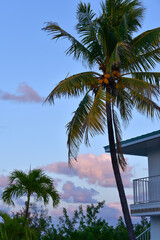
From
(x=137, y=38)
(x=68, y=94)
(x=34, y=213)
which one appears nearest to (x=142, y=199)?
(x=68, y=94)

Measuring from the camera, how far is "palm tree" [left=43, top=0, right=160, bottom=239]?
17859mm

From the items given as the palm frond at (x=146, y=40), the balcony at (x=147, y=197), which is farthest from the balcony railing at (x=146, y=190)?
the palm frond at (x=146, y=40)

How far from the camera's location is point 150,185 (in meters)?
19.8

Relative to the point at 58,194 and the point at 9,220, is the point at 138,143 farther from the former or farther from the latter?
the point at 9,220

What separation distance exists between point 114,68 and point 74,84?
78.0 inches

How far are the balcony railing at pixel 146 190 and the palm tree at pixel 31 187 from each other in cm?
423

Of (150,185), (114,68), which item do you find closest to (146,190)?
(150,185)

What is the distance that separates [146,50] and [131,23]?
1.50 meters

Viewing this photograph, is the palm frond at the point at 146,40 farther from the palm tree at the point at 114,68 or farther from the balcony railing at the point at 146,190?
the balcony railing at the point at 146,190

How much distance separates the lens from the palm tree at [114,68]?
58.6 feet

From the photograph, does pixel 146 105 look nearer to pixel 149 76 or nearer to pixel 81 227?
pixel 149 76

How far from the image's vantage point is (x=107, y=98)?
17.4 metres

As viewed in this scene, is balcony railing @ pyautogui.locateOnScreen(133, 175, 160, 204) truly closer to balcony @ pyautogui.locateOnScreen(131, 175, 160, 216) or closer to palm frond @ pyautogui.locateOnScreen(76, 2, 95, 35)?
balcony @ pyautogui.locateOnScreen(131, 175, 160, 216)

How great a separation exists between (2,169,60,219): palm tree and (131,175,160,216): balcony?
419cm
